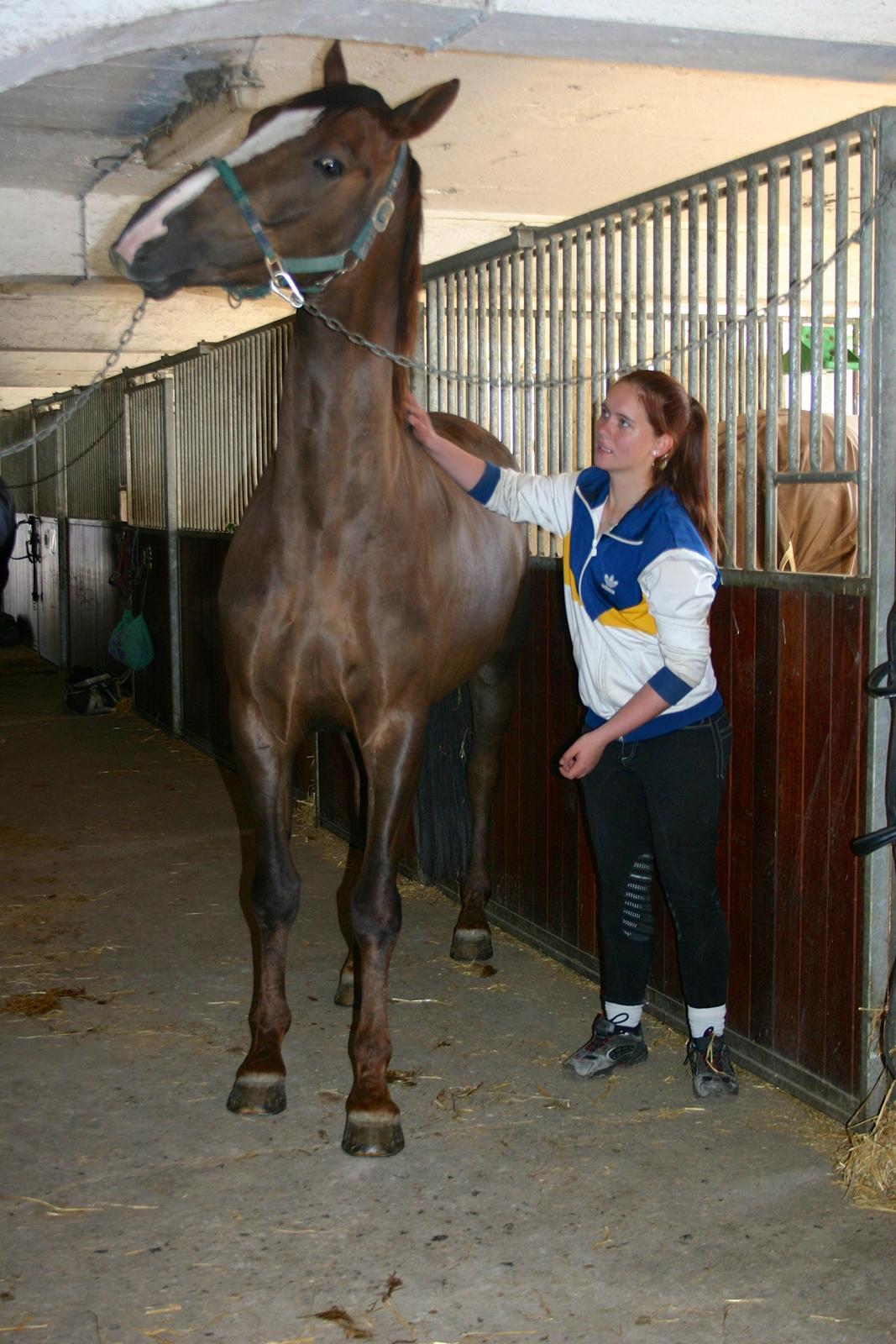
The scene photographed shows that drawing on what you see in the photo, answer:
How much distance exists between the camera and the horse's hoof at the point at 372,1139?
2.48 metres

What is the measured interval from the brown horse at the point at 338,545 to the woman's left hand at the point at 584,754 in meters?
0.34

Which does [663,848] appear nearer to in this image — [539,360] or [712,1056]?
[712,1056]

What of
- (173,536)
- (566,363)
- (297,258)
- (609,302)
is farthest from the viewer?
(173,536)

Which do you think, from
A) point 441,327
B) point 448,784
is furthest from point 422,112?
point 448,784

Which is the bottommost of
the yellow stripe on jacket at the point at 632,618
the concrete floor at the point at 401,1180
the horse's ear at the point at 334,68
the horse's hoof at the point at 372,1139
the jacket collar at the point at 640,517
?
the concrete floor at the point at 401,1180

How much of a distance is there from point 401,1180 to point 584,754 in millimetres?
888

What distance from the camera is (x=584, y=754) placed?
8.48ft

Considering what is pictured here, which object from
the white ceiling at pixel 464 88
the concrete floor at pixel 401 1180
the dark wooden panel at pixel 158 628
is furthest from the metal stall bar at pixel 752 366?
the dark wooden panel at pixel 158 628

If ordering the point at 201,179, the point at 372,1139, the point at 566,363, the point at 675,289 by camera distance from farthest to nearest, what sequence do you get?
1. the point at 566,363
2. the point at 675,289
3. the point at 372,1139
4. the point at 201,179

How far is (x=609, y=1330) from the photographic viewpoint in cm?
192

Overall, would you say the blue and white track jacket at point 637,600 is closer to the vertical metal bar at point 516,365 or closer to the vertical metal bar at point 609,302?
the vertical metal bar at point 609,302

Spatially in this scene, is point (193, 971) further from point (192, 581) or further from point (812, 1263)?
point (192, 581)

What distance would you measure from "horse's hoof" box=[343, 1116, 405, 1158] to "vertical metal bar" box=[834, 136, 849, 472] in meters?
1.58

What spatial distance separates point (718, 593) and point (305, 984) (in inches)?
60.7
